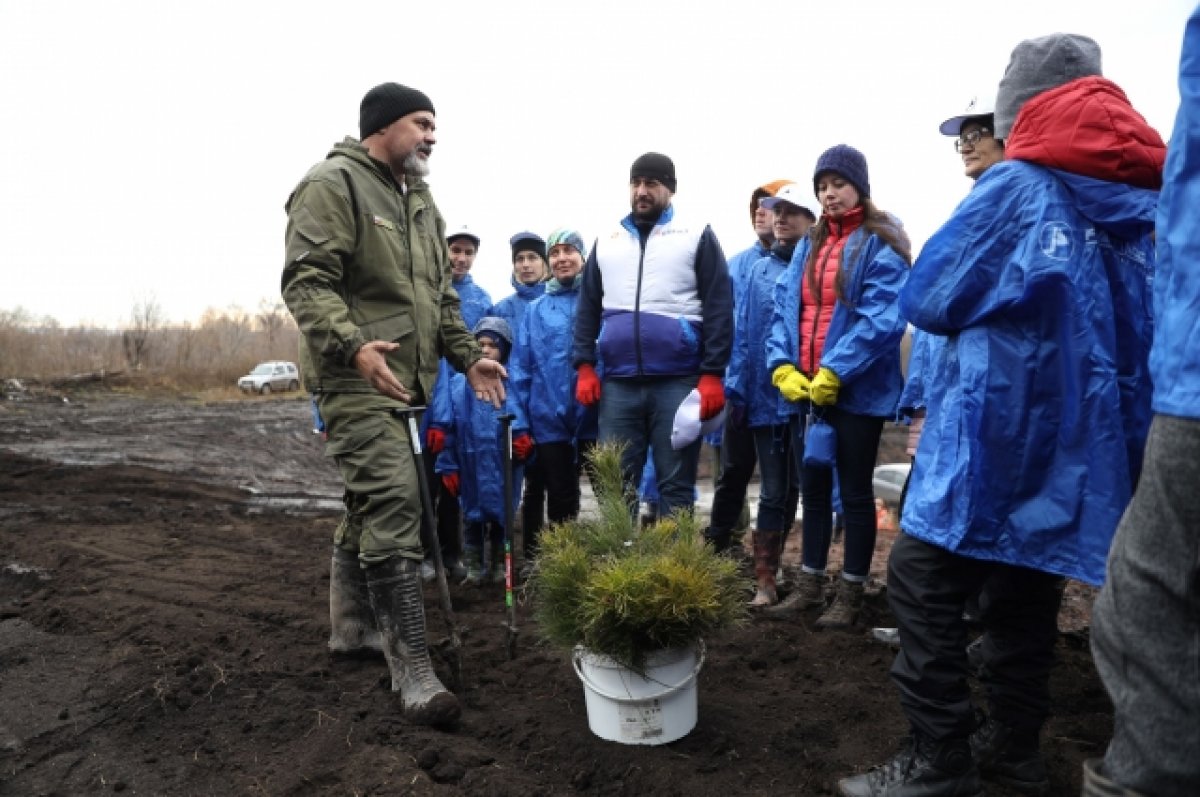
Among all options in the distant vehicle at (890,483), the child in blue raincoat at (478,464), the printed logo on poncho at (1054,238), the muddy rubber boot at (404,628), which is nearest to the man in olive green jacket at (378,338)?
the muddy rubber boot at (404,628)

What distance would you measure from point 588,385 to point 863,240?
162cm

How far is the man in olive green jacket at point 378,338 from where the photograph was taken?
325 cm

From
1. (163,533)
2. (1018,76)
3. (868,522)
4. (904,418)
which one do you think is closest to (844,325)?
(904,418)

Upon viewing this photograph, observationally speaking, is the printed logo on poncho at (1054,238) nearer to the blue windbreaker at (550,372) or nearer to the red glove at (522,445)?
the blue windbreaker at (550,372)

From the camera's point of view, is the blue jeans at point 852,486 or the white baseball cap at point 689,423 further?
the white baseball cap at point 689,423

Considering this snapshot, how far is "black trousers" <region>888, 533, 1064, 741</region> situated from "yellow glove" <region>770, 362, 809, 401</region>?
64.8 inches

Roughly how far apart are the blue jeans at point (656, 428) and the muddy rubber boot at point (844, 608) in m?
0.85

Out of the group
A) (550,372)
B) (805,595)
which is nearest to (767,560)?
(805,595)

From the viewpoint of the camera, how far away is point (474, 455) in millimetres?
5750

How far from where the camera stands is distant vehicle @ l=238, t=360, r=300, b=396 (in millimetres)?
33031

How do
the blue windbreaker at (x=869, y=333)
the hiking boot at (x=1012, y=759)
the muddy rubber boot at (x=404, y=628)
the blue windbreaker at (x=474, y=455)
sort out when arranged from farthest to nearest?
the blue windbreaker at (x=474, y=455), the blue windbreaker at (x=869, y=333), the muddy rubber boot at (x=404, y=628), the hiking boot at (x=1012, y=759)

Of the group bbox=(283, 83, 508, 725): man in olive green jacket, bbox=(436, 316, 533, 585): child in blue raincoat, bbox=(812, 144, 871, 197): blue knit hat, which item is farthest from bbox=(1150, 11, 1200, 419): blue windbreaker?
bbox=(436, 316, 533, 585): child in blue raincoat

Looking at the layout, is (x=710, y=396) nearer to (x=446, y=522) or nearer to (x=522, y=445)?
(x=522, y=445)

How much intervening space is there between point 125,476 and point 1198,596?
11.0m
